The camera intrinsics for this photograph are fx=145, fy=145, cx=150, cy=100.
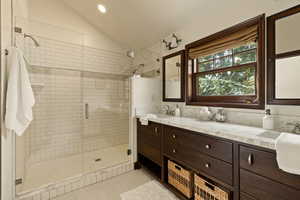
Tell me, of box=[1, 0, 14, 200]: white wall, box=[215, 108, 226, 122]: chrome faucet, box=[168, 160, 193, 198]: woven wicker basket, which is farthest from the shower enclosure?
box=[215, 108, 226, 122]: chrome faucet

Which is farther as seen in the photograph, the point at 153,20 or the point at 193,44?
the point at 153,20

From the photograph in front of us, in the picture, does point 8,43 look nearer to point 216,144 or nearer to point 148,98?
point 148,98

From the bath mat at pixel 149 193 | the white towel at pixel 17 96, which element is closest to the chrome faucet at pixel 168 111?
the bath mat at pixel 149 193

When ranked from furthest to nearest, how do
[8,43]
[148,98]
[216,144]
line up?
[148,98] < [8,43] < [216,144]

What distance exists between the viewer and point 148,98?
262 centimetres

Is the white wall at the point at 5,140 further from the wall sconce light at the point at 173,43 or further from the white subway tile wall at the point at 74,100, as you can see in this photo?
the wall sconce light at the point at 173,43

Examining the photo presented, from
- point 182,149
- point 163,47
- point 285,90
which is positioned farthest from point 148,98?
point 285,90

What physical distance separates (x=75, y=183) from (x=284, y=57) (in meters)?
2.68

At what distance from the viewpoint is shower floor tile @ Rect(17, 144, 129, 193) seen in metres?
1.81

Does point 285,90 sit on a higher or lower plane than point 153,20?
lower

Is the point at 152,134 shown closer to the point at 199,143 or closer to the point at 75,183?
the point at 199,143

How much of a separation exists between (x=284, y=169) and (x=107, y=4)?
2882 millimetres

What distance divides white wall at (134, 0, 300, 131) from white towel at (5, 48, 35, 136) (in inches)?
77.9

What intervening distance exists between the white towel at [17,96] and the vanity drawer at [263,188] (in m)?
1.98
